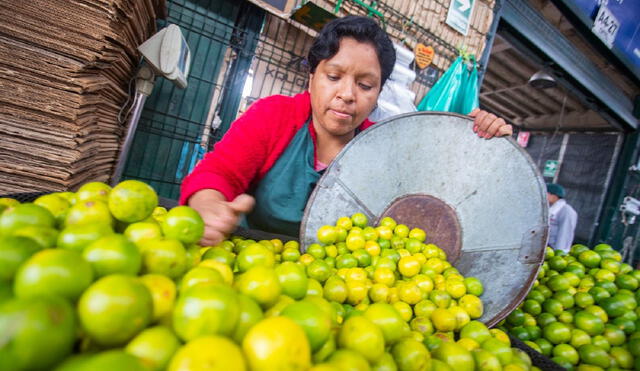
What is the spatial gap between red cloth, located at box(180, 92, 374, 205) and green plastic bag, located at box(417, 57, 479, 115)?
111 inches

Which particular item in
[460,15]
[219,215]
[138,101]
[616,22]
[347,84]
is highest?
[616,22]

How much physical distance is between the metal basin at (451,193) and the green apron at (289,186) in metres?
0.49

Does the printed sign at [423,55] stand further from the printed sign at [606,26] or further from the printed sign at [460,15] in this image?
the printed sign at [606,26]

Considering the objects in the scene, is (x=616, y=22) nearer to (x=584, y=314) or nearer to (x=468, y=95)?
(x=468, y=95)

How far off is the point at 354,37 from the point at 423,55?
10.3 feet

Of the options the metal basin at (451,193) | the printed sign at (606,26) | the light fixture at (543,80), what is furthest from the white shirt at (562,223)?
the metal basin at (451,193)

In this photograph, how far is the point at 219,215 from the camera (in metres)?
1.35

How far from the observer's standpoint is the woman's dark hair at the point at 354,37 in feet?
6.70

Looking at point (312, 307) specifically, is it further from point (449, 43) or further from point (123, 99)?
point (449, 43)

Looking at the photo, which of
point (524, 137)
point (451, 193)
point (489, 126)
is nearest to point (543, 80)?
point (489, 126)

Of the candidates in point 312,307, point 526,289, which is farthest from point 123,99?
point 526,289

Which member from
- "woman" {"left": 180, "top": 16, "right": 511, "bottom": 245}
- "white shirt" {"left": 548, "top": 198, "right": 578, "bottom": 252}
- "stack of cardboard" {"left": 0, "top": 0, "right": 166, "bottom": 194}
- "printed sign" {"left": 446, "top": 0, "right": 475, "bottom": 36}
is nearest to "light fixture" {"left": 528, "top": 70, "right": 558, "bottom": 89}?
"printed sign" {"left": 446, "top": 0, "right": 475, "bottom": 36}

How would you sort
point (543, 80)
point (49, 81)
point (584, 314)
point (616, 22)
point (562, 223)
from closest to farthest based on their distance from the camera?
point (584, 314), point (49, 81), point (543, 80), point (616, 22), point (562, 223)

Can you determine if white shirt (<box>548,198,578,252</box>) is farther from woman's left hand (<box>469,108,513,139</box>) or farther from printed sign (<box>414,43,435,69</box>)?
woman's left hand (<box>469,108,513,139</box>)
